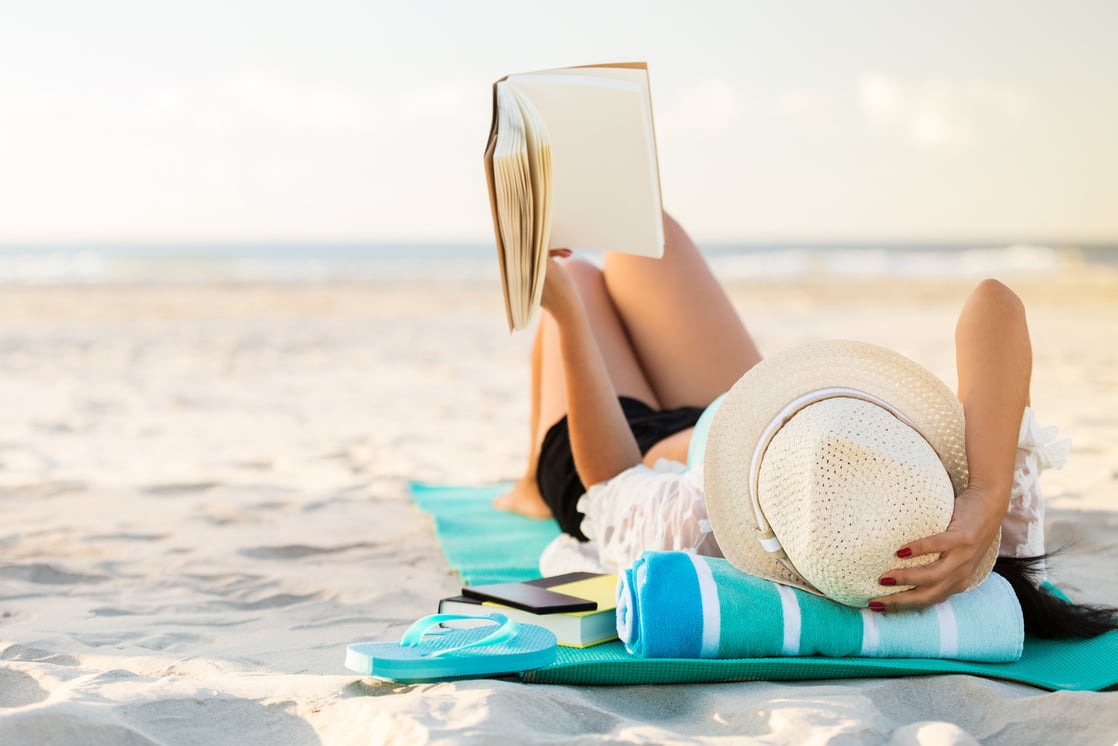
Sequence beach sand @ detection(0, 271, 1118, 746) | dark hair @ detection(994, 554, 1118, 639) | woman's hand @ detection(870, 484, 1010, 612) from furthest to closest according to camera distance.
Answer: dark hair @ detection(994, 554, 1118, 639)
woman's hand @ detection(870, 484, 1010, 612)
beach sand @ detection(0, 271, 1118, 746)

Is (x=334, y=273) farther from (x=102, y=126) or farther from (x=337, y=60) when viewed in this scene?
(x=102, y=126)

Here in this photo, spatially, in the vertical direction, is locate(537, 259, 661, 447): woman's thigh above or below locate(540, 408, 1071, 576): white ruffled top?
above

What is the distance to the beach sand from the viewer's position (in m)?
1.50

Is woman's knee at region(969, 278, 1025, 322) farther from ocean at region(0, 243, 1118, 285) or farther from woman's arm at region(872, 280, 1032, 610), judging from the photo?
ocean at region(0, 243, 1118, 285)

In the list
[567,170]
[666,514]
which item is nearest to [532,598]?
[666,514]

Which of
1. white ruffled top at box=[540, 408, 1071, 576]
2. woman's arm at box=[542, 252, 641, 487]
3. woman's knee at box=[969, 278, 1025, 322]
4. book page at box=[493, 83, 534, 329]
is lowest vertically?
white ruffled top at box=[540, 408, 1071, 576]

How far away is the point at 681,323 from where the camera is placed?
9.98ft

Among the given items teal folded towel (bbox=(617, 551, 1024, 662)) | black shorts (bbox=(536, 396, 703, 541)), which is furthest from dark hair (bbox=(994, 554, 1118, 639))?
black shorts (bbox=(536, 396, 703, 541))

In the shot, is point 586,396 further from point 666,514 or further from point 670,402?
point 670,402

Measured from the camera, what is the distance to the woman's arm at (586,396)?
2299 mm

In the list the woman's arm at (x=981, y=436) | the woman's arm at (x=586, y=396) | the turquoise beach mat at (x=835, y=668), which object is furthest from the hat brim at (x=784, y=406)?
the woman's arm at (x=586, y=396)

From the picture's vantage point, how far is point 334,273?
18281 millimetres

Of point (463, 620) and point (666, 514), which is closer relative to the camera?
point (463, 620)

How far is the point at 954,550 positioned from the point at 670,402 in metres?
1.56
